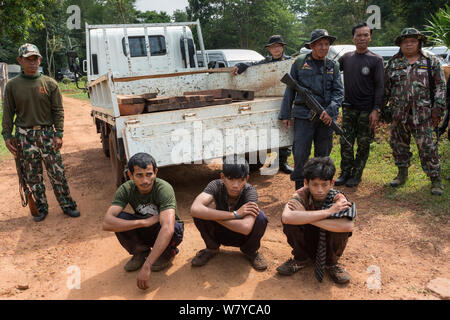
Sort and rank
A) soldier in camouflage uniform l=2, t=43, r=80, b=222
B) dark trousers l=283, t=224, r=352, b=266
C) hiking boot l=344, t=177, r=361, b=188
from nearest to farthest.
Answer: dark trousers l=283, t=224, r=352, b=266
soldier in camouflage uniform l=2, t=43, r=80, b=222
hiking boot l=344, t=177, r=361, b=188

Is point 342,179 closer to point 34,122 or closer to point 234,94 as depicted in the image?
point 234,94

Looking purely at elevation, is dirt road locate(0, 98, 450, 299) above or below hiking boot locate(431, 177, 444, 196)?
below

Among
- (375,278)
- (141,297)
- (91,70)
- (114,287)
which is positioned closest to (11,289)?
(114,287)

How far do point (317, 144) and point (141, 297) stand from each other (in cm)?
244

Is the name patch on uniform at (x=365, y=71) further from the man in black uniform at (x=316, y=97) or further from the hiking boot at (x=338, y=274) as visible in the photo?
the hiking boot at (x=338, y=274)

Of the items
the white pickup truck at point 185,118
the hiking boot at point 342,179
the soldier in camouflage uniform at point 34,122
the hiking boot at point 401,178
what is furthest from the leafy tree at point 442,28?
the soldier in camouflage uniform at point 34,122

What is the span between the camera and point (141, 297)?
253 cm

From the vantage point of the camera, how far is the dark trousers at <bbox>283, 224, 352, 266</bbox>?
2.58m

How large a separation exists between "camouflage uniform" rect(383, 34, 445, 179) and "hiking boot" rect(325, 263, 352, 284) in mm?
2092

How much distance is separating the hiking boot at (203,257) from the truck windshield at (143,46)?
15.6 feet

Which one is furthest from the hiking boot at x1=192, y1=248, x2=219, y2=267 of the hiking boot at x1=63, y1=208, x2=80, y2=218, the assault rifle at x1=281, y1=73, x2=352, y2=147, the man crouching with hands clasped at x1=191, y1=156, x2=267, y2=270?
the hiking boot at x1=63, y1=208, x2=80, y2=218

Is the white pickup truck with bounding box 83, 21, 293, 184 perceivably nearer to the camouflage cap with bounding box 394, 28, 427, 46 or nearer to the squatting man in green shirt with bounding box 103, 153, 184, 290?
the squatting man in green shirt with bounding box 103, 153, 184, 290

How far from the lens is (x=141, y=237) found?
2.91 m

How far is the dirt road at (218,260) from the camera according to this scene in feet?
8.46
